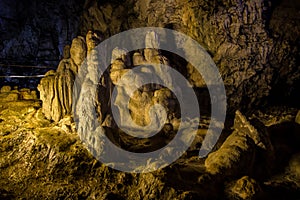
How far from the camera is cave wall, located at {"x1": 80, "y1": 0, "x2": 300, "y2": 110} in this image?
39.1 feet

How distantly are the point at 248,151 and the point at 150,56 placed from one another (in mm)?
5277

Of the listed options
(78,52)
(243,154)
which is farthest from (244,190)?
(78,52)

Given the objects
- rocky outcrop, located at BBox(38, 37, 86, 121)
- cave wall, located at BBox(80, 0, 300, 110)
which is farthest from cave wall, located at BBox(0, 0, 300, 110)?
rocky outcrop, located at BBox(38, 37, 86, 121)

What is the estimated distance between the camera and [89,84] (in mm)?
8219

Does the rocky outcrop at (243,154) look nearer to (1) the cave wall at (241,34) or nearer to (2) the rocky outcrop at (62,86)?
(1) the cave wall at (241,34)

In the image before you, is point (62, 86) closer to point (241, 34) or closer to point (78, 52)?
point (78, 52)

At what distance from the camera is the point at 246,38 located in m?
11.9

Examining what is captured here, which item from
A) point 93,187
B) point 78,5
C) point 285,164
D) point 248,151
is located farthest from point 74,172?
point 78,5

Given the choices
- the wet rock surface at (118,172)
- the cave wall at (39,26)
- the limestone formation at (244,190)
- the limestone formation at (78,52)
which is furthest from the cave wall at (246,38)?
the cave wall at (39,26)

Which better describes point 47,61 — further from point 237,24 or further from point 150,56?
point 237,24

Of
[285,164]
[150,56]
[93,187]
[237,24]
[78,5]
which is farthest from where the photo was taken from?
[78,5]

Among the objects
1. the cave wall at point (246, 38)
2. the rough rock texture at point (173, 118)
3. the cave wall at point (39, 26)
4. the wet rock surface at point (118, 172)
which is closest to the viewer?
the wet rock surface at point (118, 172)

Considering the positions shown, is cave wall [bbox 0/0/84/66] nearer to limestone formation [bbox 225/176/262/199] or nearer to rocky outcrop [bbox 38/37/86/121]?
rocky outcrop [bbox 38/37/86/121]

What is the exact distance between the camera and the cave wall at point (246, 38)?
39.1 feet
